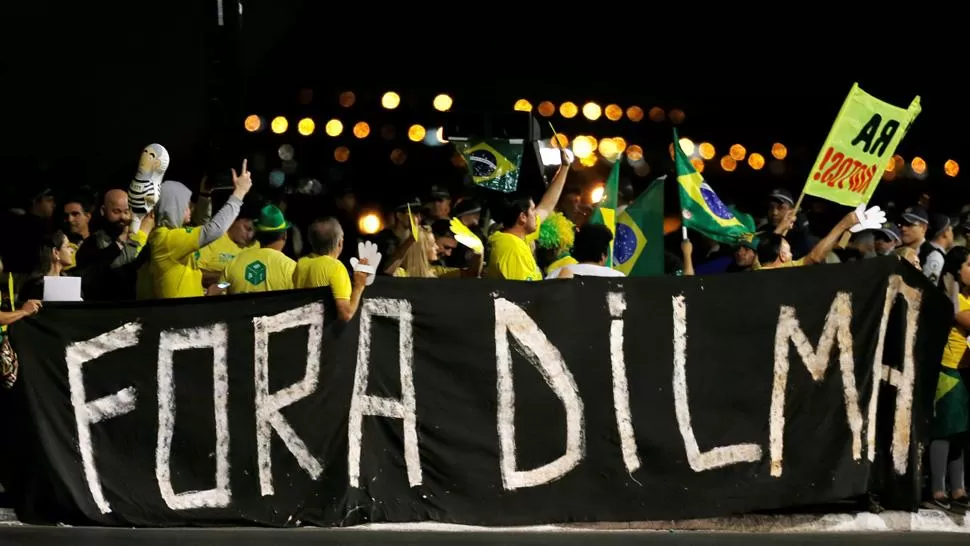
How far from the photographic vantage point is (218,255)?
13.5 m

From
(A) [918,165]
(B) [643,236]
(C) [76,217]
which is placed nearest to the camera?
(C) [76,217]

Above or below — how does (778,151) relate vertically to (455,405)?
above

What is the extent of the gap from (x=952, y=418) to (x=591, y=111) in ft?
21.2

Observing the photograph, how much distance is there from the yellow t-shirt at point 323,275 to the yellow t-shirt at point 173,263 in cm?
62

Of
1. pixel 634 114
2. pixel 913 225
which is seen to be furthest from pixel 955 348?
pixel 634 114

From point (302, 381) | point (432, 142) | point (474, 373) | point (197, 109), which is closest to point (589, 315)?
point (474, 373)

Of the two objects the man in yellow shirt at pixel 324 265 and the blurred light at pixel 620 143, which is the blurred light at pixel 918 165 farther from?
the man in yellow shirt at pixel 324 265

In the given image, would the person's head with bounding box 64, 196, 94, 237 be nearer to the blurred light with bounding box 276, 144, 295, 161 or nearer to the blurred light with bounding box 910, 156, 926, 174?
the blurred light with bounding box 276, 144, 295, 161

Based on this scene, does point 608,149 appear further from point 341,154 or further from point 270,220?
point 270,220

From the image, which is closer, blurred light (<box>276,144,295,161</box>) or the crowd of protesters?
the crowd of protesters

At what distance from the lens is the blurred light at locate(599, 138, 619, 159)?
55.8 feet

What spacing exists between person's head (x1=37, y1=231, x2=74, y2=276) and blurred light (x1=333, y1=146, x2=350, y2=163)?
5296mm

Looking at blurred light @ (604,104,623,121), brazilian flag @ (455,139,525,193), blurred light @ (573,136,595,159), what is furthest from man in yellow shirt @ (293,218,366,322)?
blurred light @ (604,104,623,121)

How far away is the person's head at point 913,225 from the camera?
13.4 m
